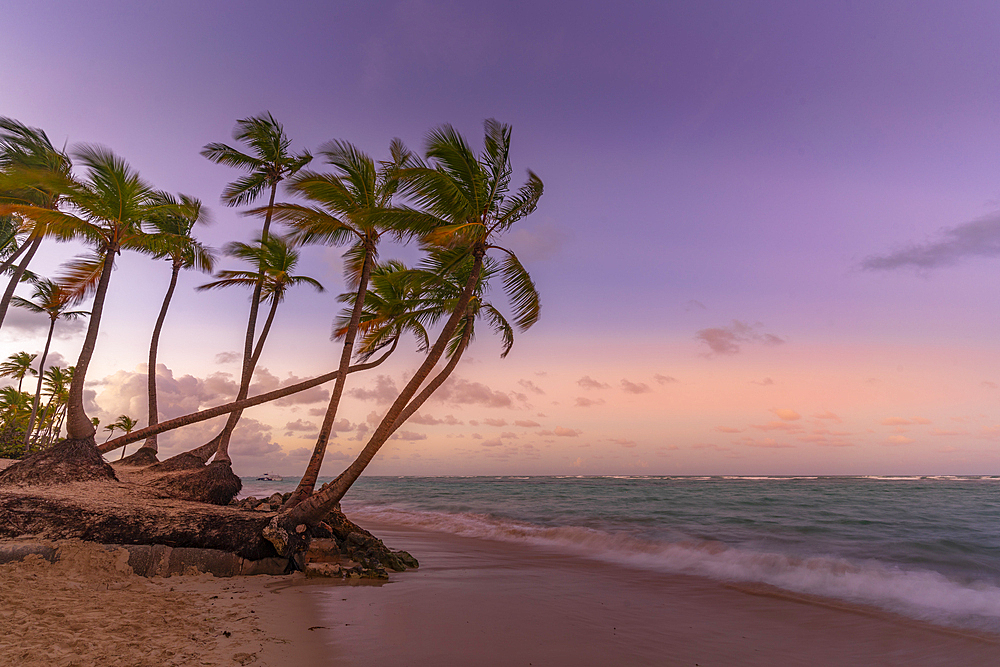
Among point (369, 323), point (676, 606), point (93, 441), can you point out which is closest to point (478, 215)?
point (369, 323)

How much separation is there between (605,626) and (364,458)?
5.36 meters

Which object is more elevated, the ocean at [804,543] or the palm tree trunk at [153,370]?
the palm tree trunk at [153,370]

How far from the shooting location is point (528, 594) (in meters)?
7.38

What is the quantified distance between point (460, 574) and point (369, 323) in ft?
27.8

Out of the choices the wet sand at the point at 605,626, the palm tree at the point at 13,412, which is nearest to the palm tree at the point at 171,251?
the wet sand at the point at 605,626

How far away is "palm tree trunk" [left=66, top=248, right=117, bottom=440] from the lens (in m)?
9.79

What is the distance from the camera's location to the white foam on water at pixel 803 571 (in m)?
7.90

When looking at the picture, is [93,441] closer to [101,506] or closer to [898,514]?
[101,506]

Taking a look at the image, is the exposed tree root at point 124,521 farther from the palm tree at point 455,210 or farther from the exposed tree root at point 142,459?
the exposed tree root at point 142,459

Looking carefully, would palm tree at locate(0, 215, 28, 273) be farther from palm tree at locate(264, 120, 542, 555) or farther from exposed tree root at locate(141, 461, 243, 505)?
palm tree at locate(264, 120, 542, 555)

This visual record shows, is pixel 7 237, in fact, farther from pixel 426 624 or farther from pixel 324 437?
pixel 426 624

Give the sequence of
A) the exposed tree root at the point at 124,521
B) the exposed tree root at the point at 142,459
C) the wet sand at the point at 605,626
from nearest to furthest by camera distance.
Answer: the wet sand at the point at 605,626 → the exposed tree root at the point at 124,521 → the exposed tree root at the point at 142,459

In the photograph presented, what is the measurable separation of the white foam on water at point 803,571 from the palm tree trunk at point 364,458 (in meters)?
6.48

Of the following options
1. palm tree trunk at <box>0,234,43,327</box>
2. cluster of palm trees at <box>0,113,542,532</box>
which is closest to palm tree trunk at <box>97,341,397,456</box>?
cluster of palm trees at <box>0,113,542,532</box>
